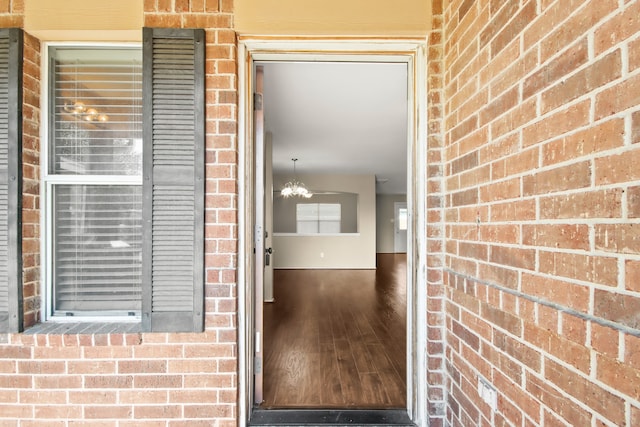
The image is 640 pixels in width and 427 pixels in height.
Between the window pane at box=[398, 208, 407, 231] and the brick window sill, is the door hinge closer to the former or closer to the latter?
the brick window sill

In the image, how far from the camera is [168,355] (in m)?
1.61

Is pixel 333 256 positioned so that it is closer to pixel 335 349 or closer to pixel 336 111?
pixel 336 111

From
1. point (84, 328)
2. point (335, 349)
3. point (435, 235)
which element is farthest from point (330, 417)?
point (84, 328)

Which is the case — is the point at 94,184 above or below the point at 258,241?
above

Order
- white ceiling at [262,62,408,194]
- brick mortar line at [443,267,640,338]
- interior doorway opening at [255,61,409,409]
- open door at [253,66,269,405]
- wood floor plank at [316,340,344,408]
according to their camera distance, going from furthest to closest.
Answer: white ceiling at [262,62,408,194] < interior doorway opening at [255,61,409,409] < wood floor plank at [316,340,344,408] < open door at [253,66,269,405] < brick mortar line at [443,267,640,338]

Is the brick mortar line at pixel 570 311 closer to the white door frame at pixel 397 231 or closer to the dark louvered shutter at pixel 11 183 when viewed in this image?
the dark louvered shutter at pixel 11 183

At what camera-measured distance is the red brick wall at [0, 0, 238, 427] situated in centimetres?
160

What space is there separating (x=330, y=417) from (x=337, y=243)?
6.91m

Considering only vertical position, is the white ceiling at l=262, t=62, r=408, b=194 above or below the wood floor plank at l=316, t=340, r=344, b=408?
above

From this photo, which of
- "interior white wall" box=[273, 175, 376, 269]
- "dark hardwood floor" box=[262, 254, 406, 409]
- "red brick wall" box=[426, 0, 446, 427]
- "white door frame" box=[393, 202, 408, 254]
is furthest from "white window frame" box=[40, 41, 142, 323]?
"white door frame" box=[393, 202, 408, 254]

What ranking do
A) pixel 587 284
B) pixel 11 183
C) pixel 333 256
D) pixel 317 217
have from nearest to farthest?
pixel 587 284
pixel 11 183
pixel 333 256
pixel 317 217

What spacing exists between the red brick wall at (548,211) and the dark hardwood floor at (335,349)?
800 millimetres

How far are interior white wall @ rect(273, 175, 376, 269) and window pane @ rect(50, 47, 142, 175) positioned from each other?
686 cm

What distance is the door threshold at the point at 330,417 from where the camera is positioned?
174 cm
